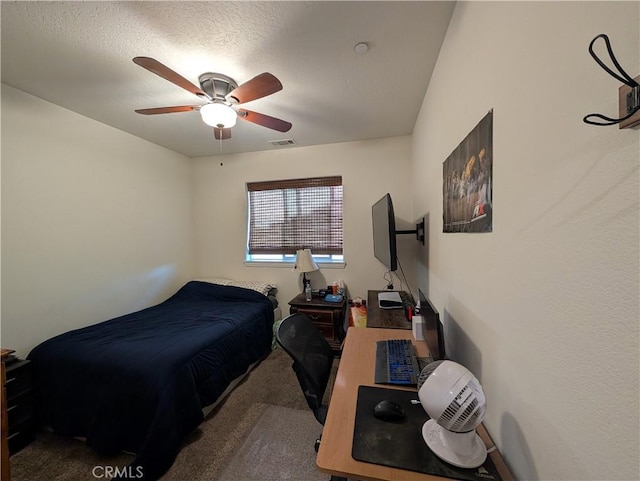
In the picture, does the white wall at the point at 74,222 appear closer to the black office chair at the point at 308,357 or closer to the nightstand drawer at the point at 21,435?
the nightstand drawer at the point at 21,435

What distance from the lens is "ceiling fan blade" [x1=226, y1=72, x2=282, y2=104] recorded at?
1.44m

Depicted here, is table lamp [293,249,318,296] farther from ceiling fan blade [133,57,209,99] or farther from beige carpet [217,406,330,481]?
ceiling fan blade [133,57,209,99]

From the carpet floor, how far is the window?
1.72 metres

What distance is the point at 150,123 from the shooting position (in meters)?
2.52

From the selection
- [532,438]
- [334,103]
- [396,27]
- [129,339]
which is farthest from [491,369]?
[129,339]

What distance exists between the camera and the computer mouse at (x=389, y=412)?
909 millimetres

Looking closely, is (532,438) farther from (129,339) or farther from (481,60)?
(129,339)

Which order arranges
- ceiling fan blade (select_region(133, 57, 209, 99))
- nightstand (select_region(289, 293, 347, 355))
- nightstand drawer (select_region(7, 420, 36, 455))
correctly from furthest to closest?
nightstand (select_region(289, 293, 347, 355)) → nightstand drawer (select_region(7, 420, 36, 455)) → ceiling fan blade (select_region(133, 57, 209, 99))

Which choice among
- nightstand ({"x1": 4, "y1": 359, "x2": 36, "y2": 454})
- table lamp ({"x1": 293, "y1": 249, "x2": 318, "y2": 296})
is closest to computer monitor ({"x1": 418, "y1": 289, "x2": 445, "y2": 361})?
table lamp ({"x1": 293, "y1": 249, "x2": 318, "y2": 296})

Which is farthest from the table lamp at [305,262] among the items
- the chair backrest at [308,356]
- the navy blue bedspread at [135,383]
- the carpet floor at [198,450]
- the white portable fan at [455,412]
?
the white portable fan at [455,412]

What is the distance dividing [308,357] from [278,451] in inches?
32.9

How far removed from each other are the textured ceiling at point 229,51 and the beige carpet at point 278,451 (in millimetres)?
2620

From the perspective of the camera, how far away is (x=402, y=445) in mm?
810

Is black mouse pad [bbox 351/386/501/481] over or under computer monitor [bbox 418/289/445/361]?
under
